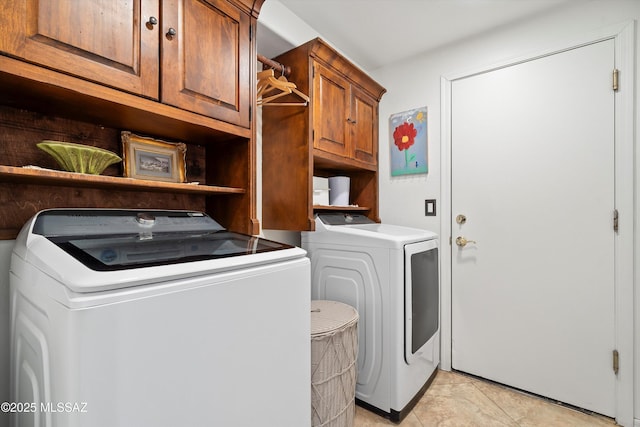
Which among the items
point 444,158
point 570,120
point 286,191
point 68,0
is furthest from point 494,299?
point 68,0

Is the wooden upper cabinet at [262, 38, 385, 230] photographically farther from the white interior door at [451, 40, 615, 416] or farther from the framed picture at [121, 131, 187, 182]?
the white interior door at [451, 40, 615, 416]

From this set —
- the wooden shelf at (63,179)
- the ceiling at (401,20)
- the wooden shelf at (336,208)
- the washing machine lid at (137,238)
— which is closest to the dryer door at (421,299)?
the wooden shelf at (336,208)

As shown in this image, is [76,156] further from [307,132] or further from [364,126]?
[364,126]

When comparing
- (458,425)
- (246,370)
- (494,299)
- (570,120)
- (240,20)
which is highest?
(240,20)

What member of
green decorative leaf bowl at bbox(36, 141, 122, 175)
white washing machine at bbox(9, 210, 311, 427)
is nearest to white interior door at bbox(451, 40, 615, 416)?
white washing machine at bbox(9, 210, 311, 427)

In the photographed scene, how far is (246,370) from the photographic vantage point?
0.89 metres

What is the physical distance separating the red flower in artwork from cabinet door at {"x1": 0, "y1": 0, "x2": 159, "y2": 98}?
1.91 metres

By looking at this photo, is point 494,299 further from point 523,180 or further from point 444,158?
point 444,158

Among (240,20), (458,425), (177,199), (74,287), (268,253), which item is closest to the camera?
(74,287)

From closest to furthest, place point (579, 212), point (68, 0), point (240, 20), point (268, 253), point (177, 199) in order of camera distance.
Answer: point (68, 0) < point (268, 253) < point (240, 20) < point (177, 199) < point (579, 212)

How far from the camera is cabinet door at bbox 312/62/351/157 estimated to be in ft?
6.07

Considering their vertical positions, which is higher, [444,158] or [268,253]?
[444,158]

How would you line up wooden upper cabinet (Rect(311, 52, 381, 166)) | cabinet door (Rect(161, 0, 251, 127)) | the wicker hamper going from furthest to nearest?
wooden upper cabinet (Rect(311, 52, 381, 166))
the wicker hamper
cabinet door (Rect(161, 0, 251, 127))

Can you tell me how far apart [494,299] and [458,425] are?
0.86 meters
